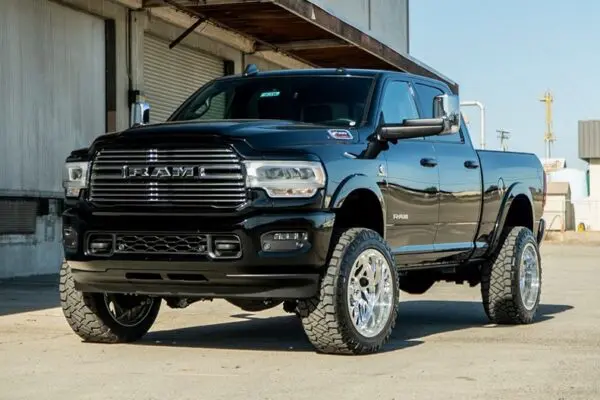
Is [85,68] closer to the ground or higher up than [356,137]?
higher up

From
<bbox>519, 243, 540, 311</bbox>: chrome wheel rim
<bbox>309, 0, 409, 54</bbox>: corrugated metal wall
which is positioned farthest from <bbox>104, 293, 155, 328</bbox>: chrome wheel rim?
<bbox>309, 0, 409, 54</bbox>: corrugated metal wall

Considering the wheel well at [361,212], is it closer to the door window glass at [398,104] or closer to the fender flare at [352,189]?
the fender flare at [352,189]

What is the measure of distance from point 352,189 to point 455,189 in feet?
6.95

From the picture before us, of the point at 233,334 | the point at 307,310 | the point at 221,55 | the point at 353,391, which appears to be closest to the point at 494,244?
the point at 233,334

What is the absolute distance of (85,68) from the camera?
66.4 feet

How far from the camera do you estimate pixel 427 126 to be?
956 cm

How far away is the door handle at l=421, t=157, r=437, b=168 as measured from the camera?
1022cm

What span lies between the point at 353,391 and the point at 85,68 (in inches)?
545

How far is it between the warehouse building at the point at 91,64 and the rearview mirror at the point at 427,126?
31.2 ft

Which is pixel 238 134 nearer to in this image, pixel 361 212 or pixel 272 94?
pixel 361 212

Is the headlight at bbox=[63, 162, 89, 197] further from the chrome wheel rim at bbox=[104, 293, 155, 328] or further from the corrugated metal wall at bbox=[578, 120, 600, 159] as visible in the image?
the corrugated metal wall at bbox=[578, 120, 600, 159]

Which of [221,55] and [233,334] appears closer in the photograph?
[233,334]

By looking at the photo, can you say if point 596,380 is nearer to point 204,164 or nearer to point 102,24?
point 204,164

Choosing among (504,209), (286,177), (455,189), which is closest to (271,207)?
(286,177)
